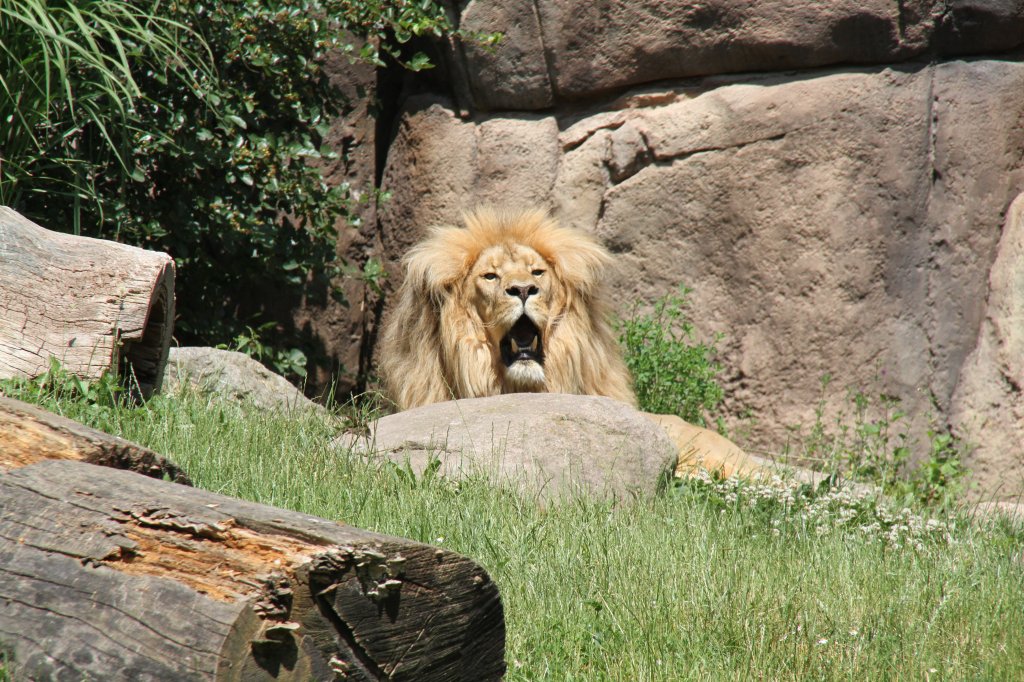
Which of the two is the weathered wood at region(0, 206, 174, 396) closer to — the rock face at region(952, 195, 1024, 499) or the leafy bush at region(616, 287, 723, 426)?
the leafy bush at region(616, 287, 723, 426)

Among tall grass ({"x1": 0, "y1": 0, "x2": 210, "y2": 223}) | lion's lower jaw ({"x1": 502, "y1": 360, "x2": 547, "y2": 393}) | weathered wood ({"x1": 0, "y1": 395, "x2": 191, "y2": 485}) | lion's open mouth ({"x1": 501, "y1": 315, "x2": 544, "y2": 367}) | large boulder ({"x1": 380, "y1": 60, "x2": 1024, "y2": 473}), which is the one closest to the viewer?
weathered wood ({"x1": 0, "y1": 395, "x2": 191, "y2": 485})

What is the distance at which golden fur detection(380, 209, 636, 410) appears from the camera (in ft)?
21.8

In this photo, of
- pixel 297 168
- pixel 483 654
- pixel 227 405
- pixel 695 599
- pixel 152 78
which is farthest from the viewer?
pixel 297 168

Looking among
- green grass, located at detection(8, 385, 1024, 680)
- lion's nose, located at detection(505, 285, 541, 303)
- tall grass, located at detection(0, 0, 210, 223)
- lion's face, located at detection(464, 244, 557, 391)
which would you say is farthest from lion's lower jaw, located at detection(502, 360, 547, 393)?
tall grass, located at detection(0, 0, 210, 223)

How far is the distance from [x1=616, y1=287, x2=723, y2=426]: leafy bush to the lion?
0.51m

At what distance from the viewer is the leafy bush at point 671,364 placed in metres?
7.41

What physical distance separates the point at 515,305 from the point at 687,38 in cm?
241

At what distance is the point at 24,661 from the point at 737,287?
19.3 ft

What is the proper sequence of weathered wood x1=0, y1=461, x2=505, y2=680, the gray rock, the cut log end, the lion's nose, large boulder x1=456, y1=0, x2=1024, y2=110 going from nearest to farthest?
1. weathered wood x1=0, y1=461, x2=505, y2=680
2. the cut log end
3. the gray rock
4. the lion's nose
5. large boulder x1=456, y1=0, x2=1024, y2=110

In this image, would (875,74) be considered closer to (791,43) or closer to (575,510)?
(791,43)

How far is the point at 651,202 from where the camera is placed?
7.78m

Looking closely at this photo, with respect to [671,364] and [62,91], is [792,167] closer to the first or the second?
[671,364]

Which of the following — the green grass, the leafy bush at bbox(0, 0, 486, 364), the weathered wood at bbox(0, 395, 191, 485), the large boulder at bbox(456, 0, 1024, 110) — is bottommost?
the green grass

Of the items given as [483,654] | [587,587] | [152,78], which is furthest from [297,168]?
[483,654]
